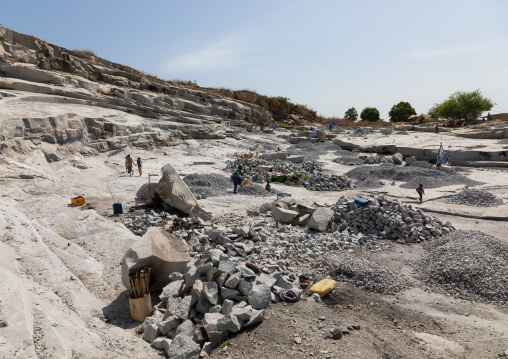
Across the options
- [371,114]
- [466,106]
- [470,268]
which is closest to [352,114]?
[371,114]

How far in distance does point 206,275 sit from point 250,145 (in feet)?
81.0

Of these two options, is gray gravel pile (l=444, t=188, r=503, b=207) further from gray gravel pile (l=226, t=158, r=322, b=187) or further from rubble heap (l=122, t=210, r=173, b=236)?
rubble heap (l=122, t=210, r=173, b=236)

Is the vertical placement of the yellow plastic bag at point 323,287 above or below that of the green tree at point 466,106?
below

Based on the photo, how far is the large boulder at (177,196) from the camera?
1039cm

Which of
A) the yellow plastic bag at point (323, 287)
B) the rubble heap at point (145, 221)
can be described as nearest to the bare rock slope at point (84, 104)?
the rubble heap at point (145, 221)

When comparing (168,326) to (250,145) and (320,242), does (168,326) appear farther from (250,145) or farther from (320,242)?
(250,145)

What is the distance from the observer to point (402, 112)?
56.2 metres

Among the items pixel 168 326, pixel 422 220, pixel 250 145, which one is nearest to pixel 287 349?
pixel 168 326

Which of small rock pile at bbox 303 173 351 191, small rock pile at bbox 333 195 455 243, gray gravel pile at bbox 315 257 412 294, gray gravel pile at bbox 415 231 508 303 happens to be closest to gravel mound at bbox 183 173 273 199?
small rock pile at bbox 303 173 351 191

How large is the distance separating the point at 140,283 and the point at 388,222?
6.99m

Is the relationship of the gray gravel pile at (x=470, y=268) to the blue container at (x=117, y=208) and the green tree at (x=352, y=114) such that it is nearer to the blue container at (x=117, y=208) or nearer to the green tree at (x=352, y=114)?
the blue container at (x=117, y=208)

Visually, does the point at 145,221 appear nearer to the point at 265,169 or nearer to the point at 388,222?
the point at 388,222

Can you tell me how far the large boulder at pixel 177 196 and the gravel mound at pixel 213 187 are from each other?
2529mm

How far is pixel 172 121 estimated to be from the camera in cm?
2656
